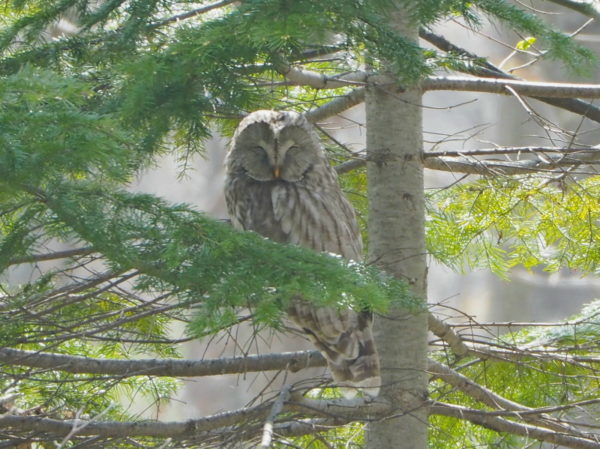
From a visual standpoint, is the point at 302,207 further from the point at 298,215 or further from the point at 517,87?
the point at 517,87

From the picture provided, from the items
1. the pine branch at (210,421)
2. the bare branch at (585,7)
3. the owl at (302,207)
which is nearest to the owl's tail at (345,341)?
the owl at (302,207)

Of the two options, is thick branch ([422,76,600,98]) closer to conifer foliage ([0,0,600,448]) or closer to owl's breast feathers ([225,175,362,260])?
conifer foliage ([0,0,600,448])

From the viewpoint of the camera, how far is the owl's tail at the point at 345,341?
3.85 metres

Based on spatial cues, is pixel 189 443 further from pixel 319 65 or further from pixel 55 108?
pixel 319 65

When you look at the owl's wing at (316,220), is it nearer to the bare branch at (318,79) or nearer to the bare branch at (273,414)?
the bare branch at (318,79)

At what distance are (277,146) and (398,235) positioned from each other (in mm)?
760

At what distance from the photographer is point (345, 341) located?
3898 mm

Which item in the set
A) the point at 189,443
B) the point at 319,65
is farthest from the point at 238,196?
the point at 189,443

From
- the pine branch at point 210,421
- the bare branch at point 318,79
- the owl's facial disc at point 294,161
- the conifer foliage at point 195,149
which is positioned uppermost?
the bare branch at point 318,79

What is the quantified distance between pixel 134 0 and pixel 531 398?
3.02 m

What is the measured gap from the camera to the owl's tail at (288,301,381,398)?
12.6ft

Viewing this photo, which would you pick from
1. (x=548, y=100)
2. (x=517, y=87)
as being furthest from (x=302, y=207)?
(x=548, y=100)

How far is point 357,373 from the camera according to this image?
3.84 m

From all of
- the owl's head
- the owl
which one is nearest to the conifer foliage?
the owl
